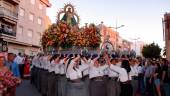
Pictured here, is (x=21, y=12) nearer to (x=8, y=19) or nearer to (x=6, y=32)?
(x=8, y=19)

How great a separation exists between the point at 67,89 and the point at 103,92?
143 cm

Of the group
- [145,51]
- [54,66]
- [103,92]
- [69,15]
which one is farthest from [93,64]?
[145,51]

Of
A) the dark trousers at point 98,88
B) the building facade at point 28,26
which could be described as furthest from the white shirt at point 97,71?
the building facade at point 28,26

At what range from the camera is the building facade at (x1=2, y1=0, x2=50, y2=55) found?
138 ft

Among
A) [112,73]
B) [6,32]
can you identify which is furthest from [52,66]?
[6,32]

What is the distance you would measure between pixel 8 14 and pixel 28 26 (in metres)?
5.94

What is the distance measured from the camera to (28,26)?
149 feet

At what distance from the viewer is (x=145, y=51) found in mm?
64188

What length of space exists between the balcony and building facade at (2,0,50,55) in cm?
87

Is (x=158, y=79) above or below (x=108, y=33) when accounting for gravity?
below

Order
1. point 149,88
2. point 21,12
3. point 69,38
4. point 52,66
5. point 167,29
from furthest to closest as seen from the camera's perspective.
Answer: point 21,12, point 167,29, point 69,38, point 149,88, point 52,66

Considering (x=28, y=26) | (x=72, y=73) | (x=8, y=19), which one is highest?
(x=8, y=19)

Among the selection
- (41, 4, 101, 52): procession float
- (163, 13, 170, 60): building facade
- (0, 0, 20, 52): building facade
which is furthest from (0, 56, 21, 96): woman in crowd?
(0, 0, 20, 52): building facade

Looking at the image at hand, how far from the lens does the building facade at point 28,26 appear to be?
138 feet
